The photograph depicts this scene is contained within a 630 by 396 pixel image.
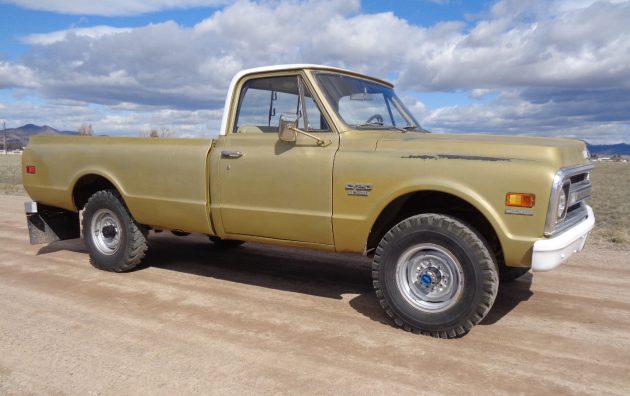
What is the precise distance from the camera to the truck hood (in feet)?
12.7

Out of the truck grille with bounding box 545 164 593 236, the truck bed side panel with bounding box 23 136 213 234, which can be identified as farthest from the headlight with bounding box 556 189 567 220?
the truck bed side panel with bounding box 23 136 213 234

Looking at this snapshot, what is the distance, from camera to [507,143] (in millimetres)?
4039

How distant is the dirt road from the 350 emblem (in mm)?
1060

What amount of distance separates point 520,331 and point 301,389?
197cm

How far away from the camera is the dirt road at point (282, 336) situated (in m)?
3.37

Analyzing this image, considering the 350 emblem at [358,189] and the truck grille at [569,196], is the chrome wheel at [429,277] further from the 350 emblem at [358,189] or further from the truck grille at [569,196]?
the truck grille at [569,196]

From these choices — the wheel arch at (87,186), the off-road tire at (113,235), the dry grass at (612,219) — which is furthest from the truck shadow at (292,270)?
the dry grass at (612,219)

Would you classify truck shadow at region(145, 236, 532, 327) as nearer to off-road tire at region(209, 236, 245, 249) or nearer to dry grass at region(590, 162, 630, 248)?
off-road tire at region(209, 236, 245, 249)

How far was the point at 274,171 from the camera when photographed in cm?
487

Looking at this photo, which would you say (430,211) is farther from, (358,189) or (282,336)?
(282,336)

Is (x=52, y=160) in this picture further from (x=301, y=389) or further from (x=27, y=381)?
(x=301, y=389)

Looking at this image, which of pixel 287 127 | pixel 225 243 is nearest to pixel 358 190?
pixel 287 127

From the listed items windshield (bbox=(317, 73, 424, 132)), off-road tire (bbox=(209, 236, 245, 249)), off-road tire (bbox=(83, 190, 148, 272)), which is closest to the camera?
windshield (bbox=(317, 73, 424, 132))

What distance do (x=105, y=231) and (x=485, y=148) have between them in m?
4.42
